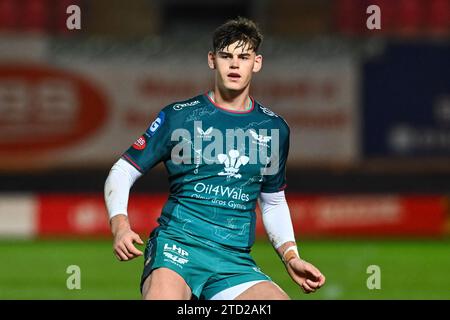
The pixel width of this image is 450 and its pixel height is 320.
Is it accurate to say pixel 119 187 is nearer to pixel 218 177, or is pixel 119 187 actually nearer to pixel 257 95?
pixel 218 177

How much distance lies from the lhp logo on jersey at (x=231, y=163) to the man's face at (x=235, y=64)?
32 centimetres

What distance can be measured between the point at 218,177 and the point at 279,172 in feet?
1.17

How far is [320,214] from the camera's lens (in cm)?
1523

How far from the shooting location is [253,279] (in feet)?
16.0

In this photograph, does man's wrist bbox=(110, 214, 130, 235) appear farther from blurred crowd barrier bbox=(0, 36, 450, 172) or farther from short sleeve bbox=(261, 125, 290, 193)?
blurred crowd barrier bbox=(0, 36, 450, 172)

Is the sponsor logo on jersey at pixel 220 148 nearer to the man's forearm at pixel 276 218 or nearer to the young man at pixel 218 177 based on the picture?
the young man at pixel 218 177

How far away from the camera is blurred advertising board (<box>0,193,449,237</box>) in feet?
49.2

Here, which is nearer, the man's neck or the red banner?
the man's neck

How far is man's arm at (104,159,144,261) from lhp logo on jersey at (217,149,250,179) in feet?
1.33

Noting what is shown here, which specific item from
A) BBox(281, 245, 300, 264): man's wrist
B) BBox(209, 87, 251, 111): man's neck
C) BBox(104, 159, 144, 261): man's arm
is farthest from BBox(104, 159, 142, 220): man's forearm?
BBox(281, 245, 300, 264): man's wrist

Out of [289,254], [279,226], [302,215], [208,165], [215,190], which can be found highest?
[208,165]

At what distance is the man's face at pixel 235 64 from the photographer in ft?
16.3

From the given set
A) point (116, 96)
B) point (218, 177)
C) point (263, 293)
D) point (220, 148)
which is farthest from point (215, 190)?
point (116, 96)

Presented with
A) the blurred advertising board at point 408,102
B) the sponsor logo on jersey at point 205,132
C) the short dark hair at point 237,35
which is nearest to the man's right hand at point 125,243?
the sponsor logo on jersey at point 205,132
